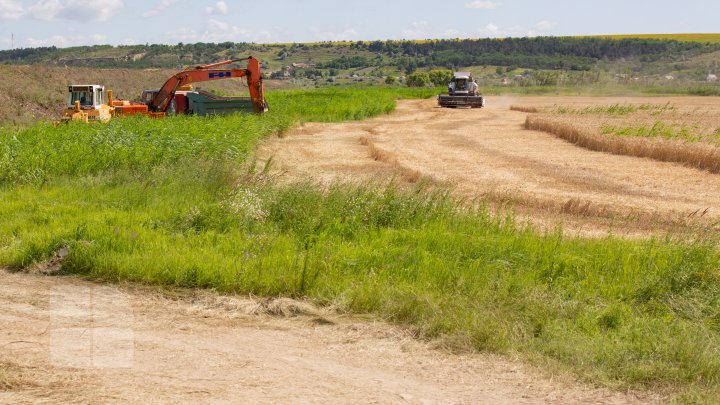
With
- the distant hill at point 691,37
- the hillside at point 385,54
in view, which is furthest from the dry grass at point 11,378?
the hillside at point 385,54

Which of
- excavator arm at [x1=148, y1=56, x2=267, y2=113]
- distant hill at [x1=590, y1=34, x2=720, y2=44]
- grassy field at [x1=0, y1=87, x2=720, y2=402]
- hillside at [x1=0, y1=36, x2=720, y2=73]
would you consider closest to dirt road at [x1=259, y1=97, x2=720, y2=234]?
excavator arm at [x1=148, y1=56, x2=267, y2=113]

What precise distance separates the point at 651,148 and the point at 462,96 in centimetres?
3163

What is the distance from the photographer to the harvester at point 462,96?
55.9 m

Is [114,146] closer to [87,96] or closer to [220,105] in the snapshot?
[87,96]

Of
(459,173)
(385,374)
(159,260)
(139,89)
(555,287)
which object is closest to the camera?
(385,374)

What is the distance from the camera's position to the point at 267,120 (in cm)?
3044

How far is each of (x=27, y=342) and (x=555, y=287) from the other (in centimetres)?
576

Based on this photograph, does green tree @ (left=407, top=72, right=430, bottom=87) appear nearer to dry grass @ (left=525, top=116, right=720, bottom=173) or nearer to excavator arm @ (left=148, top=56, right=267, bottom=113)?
dry grass @ (left=525, top=116, right=720, bottom=173)

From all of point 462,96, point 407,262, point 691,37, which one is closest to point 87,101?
point 407,262

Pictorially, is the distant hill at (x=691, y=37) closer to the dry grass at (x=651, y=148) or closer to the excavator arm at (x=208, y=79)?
the dry grass at (x=651, y=148)

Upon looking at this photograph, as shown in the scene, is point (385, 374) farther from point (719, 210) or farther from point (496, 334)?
point (719, 210)

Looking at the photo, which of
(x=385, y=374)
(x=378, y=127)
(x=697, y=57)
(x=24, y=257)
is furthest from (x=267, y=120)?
(x=697, y=57)

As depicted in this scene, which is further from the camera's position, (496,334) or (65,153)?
(65,153)

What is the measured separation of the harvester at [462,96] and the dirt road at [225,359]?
4841 centimetres
